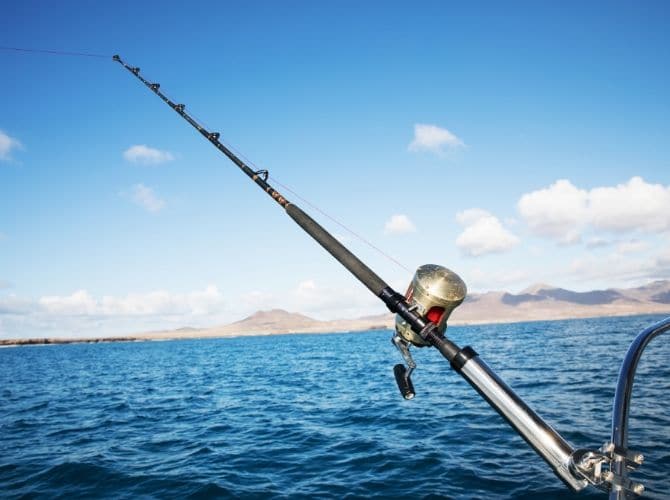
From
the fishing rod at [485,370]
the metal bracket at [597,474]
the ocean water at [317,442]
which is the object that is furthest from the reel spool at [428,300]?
the ocean water at [317,442]

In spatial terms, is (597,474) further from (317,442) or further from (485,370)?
(317,442)

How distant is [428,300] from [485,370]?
2.10ft

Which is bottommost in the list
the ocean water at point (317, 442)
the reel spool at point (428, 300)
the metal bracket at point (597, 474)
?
the ocean water at point (317, 442)

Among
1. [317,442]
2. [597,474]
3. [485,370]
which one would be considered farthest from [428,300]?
[317,442]

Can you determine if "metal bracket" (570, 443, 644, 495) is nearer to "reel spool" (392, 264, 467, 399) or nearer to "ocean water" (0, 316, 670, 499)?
"reel spool" (392, 264, 467, 399)

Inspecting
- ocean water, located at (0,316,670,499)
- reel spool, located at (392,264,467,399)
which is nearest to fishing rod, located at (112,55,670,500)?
reel spool, located at (392,264,467,399)

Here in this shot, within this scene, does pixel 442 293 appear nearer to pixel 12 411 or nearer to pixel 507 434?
pixel 507 434

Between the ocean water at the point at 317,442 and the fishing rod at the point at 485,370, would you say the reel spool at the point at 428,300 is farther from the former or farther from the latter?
the ocean water at the point at 317,442

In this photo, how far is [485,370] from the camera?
2035 millimetres

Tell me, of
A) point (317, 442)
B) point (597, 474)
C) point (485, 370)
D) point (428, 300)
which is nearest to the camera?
point (597, 474)

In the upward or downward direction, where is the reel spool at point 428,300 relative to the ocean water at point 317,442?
upward

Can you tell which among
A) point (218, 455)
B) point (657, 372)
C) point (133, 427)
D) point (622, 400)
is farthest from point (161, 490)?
point (657, 372)

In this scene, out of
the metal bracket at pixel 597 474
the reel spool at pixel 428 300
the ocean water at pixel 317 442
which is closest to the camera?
the metal bracket at pixel 597 474

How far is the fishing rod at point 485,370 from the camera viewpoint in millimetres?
1771
